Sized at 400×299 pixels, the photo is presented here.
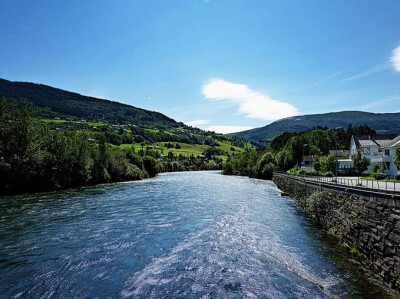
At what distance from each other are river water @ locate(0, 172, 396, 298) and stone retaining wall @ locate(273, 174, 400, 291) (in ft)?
2.95

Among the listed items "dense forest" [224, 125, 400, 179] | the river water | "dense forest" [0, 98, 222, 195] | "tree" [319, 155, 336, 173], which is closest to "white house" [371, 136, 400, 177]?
"tree" [319, 155, 336, 173]

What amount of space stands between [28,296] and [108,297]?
3.23 m

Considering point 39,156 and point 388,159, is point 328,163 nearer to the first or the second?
point 388,159

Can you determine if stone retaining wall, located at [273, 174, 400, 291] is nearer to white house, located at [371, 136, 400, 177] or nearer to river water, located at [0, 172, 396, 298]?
river water, located at [0, 172, 396, 298]

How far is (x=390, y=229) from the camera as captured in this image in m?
12.8

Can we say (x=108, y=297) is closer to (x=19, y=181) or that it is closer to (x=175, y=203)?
(x=175, y=203)

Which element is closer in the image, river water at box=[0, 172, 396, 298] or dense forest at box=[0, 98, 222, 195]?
river water at box=[0, 172, 396, 298]

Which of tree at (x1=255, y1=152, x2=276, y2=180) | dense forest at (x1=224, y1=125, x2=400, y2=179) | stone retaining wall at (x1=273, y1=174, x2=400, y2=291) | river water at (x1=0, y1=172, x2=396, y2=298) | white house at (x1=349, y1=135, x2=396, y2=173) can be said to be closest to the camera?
river water at (x1=0, y1=172, x2=396, y2=298)

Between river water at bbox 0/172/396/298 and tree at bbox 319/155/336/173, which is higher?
tree at bbox 319/155/336/173

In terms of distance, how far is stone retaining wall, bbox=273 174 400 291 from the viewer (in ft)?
40.0

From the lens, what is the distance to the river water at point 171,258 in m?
11.7

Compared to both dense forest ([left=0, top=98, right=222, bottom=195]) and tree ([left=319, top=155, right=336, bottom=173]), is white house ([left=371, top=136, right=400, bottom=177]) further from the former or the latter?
dense forest ([left=0, top=98, right=222, bottom=195])

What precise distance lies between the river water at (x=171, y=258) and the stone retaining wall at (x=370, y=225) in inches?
35.4

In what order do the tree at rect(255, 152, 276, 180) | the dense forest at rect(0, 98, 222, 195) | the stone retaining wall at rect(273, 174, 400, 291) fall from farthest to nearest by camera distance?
the tree at rect(255, 152, 276, 180) → the dense forest at rect(0, 98, 222, 195) → the stone retaining wall at rect(273, 174, 400, 291)
